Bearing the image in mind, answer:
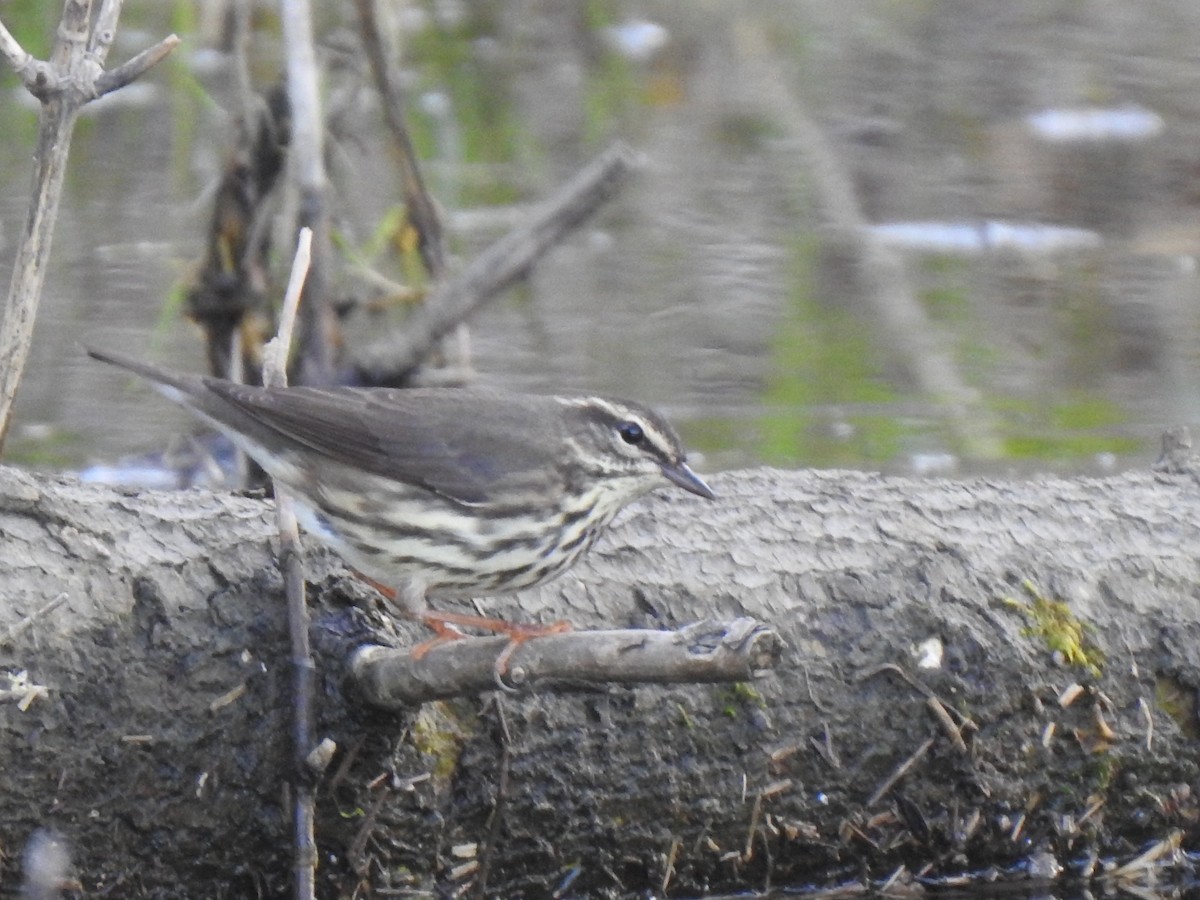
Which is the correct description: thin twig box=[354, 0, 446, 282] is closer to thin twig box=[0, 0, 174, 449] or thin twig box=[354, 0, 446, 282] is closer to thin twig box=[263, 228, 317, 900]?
thin twig box=[0, 0, 174, 449]

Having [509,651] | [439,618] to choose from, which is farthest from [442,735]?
[509,651]

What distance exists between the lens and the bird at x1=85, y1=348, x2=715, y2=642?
5.11 meters

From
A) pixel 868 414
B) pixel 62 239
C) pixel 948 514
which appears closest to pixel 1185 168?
pixel 868 414

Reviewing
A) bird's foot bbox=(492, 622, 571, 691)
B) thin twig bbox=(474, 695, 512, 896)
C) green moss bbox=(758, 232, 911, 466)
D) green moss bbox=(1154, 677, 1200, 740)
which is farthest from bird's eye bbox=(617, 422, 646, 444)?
green moss bbox=(758, 232, 911, 466)

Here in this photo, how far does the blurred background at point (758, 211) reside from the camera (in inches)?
348

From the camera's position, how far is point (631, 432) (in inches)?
220

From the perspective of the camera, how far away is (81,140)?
40.9ft

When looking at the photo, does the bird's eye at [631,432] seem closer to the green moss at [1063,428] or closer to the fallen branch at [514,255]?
the fallen branch at [514,255]

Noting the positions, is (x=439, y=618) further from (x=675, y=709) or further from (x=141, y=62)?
(x=141, y=62)

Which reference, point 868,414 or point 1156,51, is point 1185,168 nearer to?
point 1156,51

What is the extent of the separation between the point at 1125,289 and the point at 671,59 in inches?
179

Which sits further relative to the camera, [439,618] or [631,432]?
[631,432]

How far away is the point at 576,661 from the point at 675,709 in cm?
97

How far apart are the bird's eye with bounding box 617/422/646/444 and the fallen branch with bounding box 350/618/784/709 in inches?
41.8
